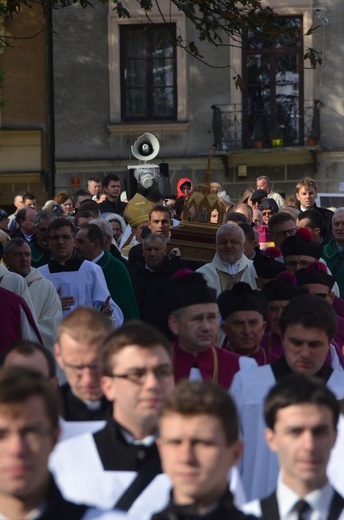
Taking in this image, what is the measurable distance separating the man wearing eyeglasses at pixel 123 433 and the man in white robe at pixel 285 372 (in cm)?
135

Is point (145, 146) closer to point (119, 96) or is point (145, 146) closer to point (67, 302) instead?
point (119, 96)

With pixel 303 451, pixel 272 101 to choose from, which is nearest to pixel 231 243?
pixel 303 451

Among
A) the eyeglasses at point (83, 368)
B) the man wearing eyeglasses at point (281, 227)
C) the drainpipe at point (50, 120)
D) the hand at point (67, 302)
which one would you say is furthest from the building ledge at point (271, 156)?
the eyeglasses at point (83, 368)

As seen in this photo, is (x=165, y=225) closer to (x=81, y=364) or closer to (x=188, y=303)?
(x=188, y=303)

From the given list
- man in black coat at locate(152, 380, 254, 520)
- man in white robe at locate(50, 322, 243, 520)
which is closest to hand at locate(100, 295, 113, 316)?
man in white robe at locate(50, 322, 243, 520)

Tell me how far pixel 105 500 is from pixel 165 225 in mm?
8180

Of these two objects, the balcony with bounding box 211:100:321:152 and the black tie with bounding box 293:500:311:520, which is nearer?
the black tie with bounding box 293:500:311:520

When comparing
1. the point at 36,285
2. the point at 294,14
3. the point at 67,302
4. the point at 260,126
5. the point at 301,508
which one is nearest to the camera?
the point at 301,508

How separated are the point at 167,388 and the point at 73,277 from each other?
6126 mm

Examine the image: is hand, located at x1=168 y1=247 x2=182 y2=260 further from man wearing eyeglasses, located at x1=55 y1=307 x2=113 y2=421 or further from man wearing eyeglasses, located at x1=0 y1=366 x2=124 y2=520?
man wearing eyeglasses, located at x1=0 y1=366 x2=124 y2=520

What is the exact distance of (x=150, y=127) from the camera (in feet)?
93.6

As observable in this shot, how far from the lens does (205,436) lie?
15.4 feet

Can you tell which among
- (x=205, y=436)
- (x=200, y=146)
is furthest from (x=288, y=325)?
(x=200, y=146)

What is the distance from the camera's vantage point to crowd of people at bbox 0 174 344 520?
461 cm
